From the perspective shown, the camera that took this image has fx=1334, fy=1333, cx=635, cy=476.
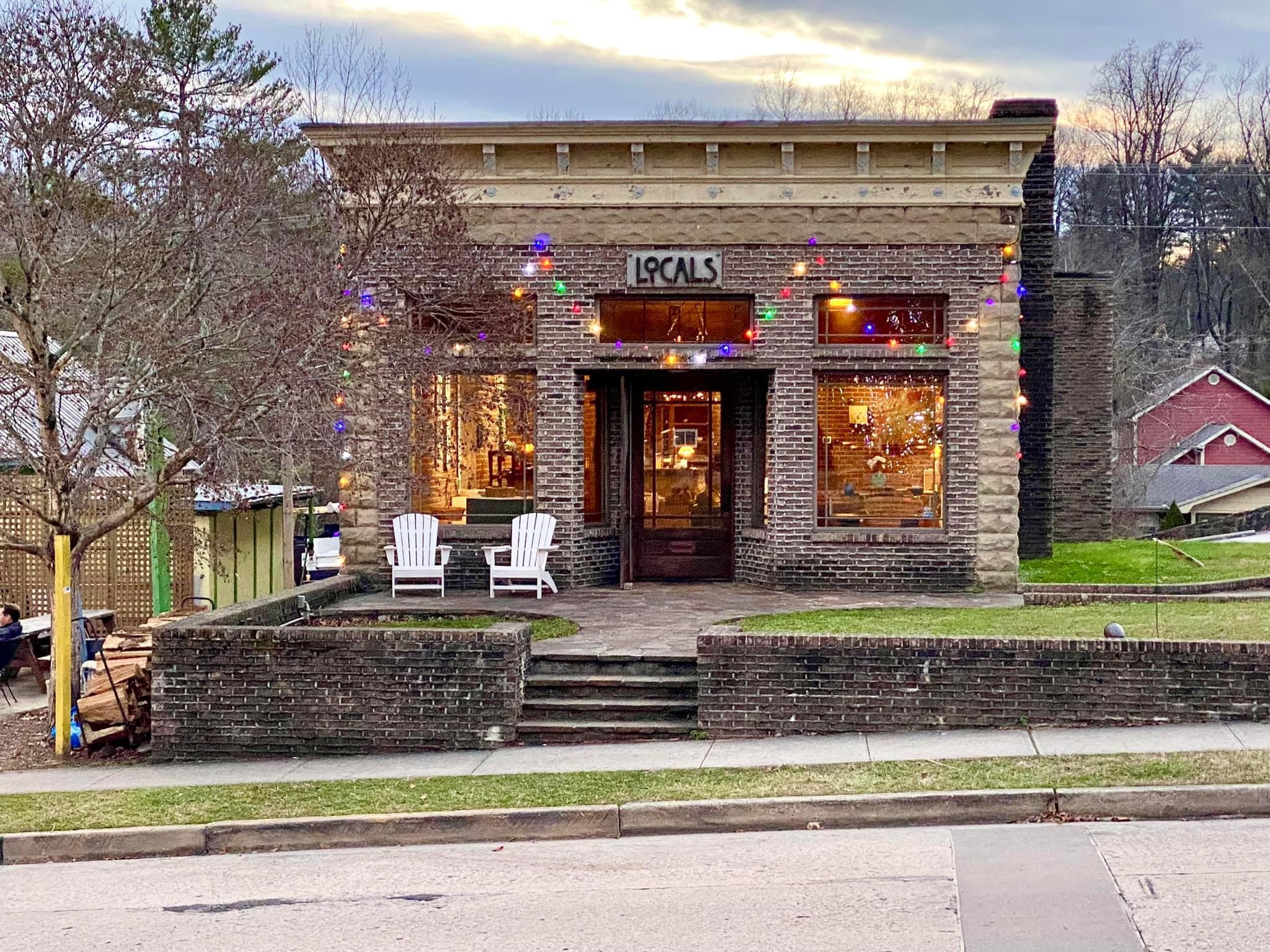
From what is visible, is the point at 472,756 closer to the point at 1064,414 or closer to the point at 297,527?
the point at 1064,414

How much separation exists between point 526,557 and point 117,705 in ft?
17.7

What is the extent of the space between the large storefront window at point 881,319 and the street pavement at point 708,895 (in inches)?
353

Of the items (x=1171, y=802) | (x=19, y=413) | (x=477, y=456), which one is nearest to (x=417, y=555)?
(x=477, y=456)

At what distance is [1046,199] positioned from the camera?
65.1 ft

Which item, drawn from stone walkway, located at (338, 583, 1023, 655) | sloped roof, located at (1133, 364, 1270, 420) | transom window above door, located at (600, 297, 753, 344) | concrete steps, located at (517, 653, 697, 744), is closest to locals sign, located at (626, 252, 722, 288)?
transom window above door, located at (600, 297, 753, 344)

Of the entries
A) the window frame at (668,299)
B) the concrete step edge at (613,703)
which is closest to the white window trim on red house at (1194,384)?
the window frame at (668,299)

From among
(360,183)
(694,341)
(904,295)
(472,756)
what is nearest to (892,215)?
(904,295)

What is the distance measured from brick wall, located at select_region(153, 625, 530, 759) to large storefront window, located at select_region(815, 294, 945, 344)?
6.85 m

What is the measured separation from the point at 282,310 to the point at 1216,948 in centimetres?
1043

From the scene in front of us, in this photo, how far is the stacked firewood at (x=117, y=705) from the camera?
11.8m

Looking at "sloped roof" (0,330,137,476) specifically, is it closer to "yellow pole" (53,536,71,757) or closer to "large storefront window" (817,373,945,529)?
"yellow pole" (53,536,71,757)

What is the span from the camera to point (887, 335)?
1622 cm

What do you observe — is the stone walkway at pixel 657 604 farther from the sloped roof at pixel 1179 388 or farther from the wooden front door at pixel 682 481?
the sloped roof at pixel 1179 388

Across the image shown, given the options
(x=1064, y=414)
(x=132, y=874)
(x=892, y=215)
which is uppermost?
(x=892, y=215)
